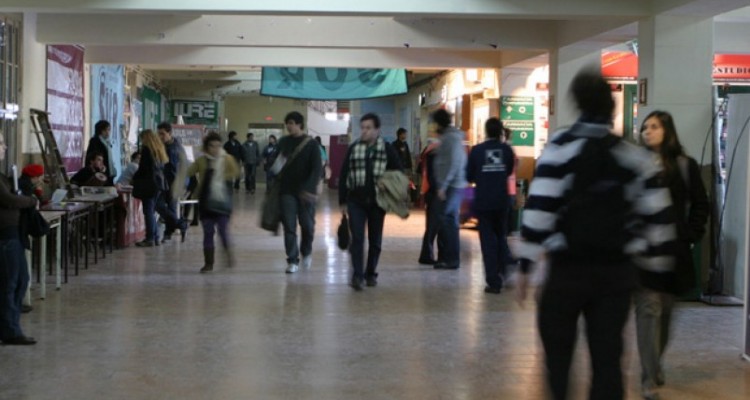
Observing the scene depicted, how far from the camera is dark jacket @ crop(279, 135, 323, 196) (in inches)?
394

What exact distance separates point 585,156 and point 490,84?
43.6 ft

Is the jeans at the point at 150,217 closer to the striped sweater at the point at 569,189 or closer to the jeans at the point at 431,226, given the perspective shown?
the jeans at the point at 431,226

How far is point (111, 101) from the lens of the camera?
60.1 feet

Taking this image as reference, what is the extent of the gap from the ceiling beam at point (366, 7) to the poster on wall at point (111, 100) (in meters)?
6.44

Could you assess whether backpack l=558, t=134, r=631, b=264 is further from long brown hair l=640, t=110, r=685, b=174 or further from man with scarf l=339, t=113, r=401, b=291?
man with scarf l=339, t=113, r=401, b=291

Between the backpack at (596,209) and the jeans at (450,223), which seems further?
the jeans at (450,223)

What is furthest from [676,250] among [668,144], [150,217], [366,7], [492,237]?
[150,217]

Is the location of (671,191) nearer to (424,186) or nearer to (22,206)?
(22,206)

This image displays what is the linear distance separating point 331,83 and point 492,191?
8.76 m

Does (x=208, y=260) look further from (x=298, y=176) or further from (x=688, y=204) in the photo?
(x=688, y=204)

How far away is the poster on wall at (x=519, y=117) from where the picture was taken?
16.6m

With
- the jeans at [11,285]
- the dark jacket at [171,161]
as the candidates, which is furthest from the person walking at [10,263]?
the dark jacket at [171,161]

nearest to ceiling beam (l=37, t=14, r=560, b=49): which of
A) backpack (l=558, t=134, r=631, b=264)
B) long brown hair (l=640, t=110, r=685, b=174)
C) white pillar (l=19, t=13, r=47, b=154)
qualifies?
white pillar (l=19, t=13, r=47, b=154)

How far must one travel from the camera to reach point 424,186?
37.1 feet
